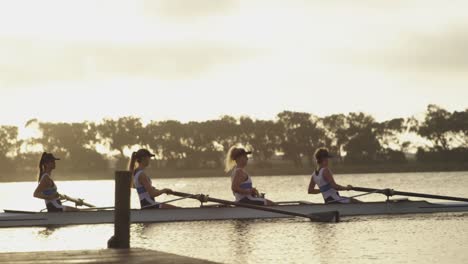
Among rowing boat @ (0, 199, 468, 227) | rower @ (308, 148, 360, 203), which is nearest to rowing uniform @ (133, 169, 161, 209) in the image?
rowing boat @ (0, 199, 468, 227)

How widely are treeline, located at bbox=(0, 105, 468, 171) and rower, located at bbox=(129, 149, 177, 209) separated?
349 feet

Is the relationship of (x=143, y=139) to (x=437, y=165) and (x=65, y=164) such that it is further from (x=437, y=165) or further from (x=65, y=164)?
(x=437, y=165)

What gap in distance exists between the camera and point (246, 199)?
25.5 m

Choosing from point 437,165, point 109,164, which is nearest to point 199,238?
point 437,165

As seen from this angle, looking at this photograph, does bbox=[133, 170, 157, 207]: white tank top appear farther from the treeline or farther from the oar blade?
the treeline

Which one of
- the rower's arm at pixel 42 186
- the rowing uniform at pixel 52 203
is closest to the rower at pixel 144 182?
the rowing uniform at pixel 52 203

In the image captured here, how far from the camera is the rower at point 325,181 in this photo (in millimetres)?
25891

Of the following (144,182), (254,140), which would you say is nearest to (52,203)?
(144,182)

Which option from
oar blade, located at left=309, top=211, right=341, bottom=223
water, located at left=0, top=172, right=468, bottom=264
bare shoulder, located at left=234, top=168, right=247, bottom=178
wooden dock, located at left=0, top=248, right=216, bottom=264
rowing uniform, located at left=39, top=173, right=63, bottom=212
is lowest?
water, located at left=0, top=172, right=468, bottom=264

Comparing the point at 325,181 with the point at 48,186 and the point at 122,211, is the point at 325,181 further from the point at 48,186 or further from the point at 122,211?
the point at 122,211

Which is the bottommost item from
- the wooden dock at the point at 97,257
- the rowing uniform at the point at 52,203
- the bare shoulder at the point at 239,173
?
the wooden dock at the point at 97,257

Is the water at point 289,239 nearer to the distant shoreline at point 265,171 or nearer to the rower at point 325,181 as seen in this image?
the rower at point 325,181

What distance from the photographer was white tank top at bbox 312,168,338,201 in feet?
85.8

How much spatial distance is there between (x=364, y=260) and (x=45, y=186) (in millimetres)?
10478
